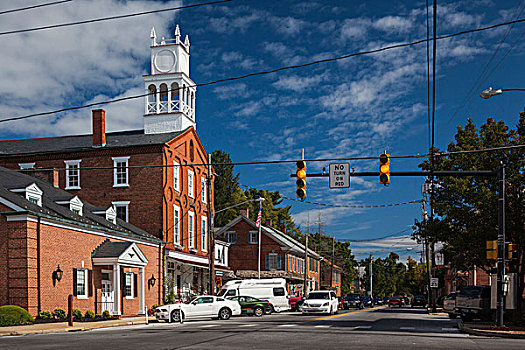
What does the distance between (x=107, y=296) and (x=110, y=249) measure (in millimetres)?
3136

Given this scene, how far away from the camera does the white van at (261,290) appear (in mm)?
48719

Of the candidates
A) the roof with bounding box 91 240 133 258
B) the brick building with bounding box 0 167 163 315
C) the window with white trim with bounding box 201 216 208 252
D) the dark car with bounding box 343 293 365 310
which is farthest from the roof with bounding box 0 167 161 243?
the dark car with bounding box 343 293 365 310

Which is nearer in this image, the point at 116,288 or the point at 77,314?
the point at 77,314

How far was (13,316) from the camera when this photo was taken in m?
28.2

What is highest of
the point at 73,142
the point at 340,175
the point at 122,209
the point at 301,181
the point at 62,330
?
the point at 73,142

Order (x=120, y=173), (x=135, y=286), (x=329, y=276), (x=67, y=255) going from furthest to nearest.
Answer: (x=329, y=276) < (x=120, y=173) < (x=135, y=286) < (x=67, y=255)

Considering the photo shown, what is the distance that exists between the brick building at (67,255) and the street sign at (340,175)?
15593 millimetres

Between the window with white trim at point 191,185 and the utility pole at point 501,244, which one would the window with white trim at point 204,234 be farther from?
the utility pole at point 501,244

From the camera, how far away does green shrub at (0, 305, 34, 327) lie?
91.4 feet

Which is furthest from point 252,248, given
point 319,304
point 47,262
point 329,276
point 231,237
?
point 47,262

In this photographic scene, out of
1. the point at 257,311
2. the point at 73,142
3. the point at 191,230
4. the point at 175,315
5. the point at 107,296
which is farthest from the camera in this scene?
the point at 191,230

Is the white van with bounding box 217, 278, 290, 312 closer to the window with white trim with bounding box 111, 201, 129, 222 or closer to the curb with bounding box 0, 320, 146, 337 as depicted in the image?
the window with white trim with bounding box 111, 201, 129, 222

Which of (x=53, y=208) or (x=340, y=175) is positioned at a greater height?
(x=340, y=175)

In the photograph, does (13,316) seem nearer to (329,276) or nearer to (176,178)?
(176,178)
